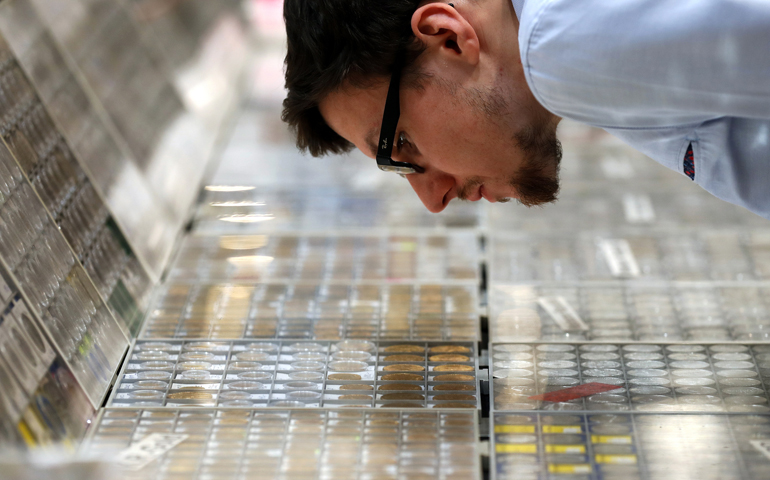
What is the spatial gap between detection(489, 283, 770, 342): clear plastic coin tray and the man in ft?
0.73

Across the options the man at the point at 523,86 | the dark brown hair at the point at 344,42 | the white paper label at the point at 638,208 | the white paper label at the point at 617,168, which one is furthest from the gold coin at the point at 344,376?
the white paper label at the point at 617,168

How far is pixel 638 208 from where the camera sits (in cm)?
180

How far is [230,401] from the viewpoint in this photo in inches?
45.4

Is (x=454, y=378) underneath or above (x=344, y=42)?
underneath

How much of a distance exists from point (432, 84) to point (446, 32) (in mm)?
79

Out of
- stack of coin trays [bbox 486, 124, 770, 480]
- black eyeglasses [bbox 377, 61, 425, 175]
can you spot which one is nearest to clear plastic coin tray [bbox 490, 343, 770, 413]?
stack of coin trays [bbox 486, 124, 770, 480]

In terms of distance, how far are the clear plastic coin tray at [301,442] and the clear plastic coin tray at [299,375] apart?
1.5 inches

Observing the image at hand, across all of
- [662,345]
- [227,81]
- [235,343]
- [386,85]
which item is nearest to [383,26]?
[386,85]

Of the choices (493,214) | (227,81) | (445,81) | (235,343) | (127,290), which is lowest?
(235,343)

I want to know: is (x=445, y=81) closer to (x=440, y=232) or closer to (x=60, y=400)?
(x=440, y=232)

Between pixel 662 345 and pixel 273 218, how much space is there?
92 centimetres

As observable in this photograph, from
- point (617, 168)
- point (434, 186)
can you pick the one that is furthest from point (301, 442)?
point (617, 168)

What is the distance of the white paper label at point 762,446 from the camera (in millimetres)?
999

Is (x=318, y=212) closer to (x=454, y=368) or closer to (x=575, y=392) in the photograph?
(x=454, y=368)
